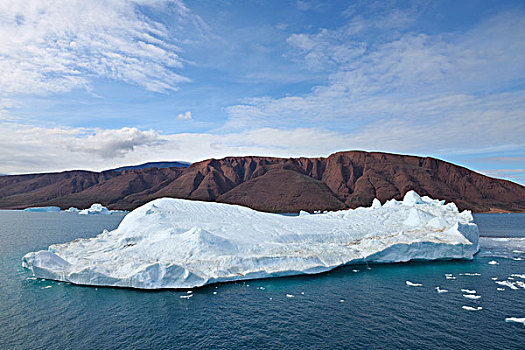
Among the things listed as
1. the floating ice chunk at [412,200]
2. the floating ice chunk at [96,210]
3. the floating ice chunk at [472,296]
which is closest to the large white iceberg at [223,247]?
the floating ice chunk at [472,296]

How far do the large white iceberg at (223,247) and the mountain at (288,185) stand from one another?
103846mm

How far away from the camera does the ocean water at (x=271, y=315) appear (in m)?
12.7

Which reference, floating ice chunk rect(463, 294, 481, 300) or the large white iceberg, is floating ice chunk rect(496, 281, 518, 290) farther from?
the large white iceberg

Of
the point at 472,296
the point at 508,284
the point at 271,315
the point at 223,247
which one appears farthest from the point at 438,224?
the point at 271,315

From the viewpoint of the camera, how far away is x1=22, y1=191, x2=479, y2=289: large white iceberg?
20.1 metres

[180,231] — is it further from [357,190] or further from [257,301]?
[357,190]

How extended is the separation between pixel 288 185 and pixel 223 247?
133324 mm

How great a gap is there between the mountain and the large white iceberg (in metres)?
104

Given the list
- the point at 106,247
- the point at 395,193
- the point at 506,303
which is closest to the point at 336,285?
the point at 506,303

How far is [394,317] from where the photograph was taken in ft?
50.4

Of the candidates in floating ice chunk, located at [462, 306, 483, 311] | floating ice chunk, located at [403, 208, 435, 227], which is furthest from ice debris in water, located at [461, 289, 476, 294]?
floating ice chunk, located at [403, 208, 435, 227]

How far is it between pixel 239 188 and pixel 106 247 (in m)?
136

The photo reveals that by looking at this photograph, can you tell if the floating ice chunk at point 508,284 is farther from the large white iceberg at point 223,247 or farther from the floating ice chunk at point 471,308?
the large white iceberg at point 223,247

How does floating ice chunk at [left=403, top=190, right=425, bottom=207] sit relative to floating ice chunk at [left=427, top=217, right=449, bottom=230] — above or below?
above
